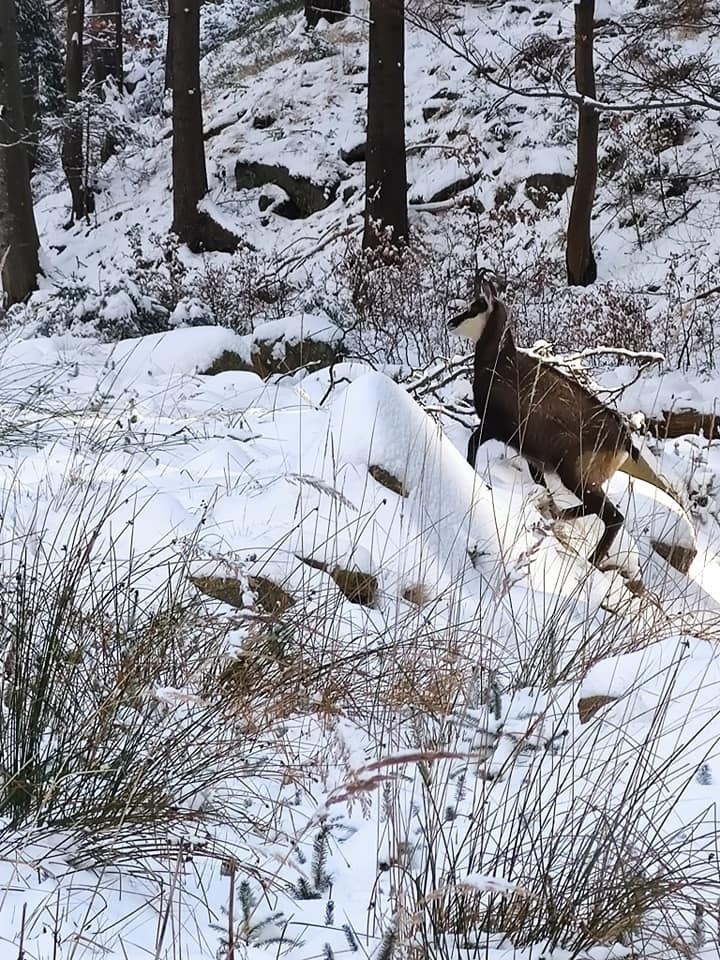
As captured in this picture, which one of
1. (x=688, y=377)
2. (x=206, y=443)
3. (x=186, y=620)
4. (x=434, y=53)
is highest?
(x=434, y=53)

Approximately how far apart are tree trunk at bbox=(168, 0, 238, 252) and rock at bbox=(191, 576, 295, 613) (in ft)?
40.0

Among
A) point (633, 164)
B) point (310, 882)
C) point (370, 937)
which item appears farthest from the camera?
point (633, 164)

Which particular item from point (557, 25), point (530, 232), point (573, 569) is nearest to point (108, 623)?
point (573, 569)

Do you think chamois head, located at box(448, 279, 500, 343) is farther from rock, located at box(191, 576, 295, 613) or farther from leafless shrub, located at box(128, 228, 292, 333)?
leafless shrub, located at box(128, 228, 292, 333)

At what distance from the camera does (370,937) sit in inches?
70.6

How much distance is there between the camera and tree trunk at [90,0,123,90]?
2120cm

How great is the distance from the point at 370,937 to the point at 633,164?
1215cm

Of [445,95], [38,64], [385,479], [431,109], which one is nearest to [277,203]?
[431,109]

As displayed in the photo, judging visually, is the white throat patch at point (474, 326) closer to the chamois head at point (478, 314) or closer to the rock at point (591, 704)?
the chamois head at point (478, 314)

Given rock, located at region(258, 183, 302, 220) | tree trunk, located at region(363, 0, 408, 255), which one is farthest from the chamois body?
rock, located at region(258, 183, 302, 220)

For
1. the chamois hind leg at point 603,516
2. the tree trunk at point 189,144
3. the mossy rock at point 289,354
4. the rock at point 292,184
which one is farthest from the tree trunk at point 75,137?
the chamois hind leg at point 603,516

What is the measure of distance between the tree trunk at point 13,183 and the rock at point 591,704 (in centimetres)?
1096

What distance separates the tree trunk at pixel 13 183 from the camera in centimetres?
1202

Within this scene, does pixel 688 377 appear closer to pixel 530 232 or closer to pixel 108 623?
pixel 530 232
